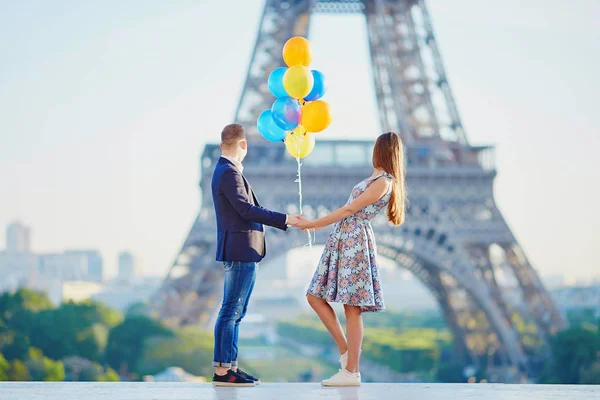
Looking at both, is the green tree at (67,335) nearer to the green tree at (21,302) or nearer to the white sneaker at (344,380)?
the green tree at (21,302)

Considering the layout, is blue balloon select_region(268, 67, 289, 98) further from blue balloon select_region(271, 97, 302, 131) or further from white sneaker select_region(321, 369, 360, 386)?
white sneaker select_region(321, 369, 360, 386)

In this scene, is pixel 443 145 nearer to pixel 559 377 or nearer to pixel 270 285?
pixel 559 377

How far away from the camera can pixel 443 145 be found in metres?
27.9

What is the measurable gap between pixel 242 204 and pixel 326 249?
0.77 m

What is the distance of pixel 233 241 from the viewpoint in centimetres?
809

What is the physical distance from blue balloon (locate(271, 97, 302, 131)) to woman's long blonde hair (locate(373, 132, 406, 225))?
1174mm

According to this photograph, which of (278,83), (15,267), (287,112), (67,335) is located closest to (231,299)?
(287,112)

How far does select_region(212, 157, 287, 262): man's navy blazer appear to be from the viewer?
26.2 ft

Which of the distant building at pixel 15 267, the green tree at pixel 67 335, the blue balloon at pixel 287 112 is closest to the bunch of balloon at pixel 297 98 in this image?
the blue balloon at pixel 287 112

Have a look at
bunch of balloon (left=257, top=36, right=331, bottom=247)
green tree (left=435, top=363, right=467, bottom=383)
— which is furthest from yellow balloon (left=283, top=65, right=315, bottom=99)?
green tree (left=435, top=363, right=467, bottom=383)

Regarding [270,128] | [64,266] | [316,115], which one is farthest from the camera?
[64,266]

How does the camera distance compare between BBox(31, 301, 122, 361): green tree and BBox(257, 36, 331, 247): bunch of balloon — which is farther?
BBox(31, 301, 122, 361): green tree

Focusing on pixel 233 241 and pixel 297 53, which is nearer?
pixel 233 241

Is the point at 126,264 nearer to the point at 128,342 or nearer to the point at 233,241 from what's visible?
the point at 128,342
